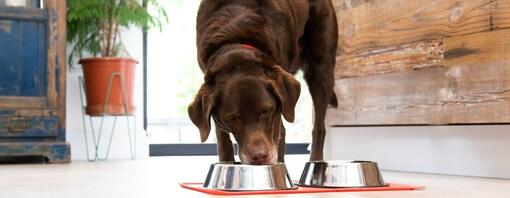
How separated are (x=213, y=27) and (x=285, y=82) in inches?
14.3

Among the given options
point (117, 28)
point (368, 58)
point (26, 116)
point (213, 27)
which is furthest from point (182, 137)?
point (213, 27)

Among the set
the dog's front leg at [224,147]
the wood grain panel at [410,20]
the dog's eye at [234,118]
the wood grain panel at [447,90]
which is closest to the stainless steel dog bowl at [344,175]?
the dog's eye at [234,118]

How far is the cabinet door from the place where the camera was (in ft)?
15.1

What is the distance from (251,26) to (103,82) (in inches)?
102

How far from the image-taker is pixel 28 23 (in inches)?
184

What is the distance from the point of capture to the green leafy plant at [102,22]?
493cm

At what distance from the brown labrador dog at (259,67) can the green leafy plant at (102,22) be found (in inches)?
87.0

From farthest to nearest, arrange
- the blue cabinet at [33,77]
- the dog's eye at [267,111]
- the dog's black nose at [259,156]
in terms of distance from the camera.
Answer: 1. the blue cabinet at [33,77]
2. the dog's eye at [267,111]
3. the dog's black nose at [259,156]

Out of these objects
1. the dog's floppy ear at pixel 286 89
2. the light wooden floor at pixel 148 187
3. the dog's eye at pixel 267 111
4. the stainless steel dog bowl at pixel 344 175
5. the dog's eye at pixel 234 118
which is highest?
the dog's floppy ear at pixel 286 89

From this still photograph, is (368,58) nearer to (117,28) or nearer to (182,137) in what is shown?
(117,28)

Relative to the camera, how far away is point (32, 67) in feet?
15.3

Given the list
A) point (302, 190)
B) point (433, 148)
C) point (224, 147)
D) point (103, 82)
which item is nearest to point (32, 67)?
point (103, 82)

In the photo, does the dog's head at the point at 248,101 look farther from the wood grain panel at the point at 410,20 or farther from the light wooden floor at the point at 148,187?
the wood grain panel at the point at 410,20

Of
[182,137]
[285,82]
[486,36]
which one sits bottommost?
[182,137]
